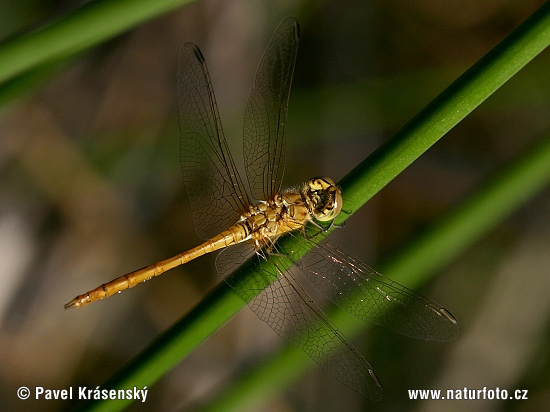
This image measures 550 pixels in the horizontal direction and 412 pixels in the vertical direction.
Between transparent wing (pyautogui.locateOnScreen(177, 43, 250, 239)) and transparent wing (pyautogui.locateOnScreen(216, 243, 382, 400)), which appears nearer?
transparent wing (pyautogui.locateOnScreen(216, 243, 382, 400))

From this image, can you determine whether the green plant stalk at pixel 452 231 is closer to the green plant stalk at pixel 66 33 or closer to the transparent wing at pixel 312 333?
the transparent wing at pixel 312 333

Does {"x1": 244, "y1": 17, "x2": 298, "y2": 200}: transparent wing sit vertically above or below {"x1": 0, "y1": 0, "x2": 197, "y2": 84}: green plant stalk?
above

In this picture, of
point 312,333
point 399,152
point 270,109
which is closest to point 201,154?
point 270,109

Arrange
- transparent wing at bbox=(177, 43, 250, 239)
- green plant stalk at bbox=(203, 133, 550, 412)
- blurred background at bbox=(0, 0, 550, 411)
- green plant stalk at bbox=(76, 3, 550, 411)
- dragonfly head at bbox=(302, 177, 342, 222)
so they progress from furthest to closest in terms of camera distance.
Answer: blurred background at bbox=(0, 0, 550, 411)
transparent wing at bbox=(177, 43, 250, 239)
dragonfly head at bbox=(302, 177, 342, 222)
green plant stalk at bbox=(203, 133, 550, 412)
green plant stalk at bbox=(76, 3, 550, 411)

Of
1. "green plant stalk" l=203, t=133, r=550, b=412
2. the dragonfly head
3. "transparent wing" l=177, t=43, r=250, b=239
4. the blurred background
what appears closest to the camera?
"green plant stalk" l=203, t=133, r=550, b=412

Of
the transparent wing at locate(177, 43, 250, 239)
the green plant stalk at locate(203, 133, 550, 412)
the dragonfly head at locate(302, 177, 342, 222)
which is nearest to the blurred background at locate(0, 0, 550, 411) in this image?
the transparent wing at locate(177, 43, 250, 239)

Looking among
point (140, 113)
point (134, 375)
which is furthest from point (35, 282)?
point (134, 375)

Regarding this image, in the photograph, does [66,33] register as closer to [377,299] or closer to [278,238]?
[278,238]

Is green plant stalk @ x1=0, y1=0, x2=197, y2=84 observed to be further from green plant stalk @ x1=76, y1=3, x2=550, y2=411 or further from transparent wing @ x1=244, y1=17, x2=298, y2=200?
transparent wing @ x1=244, y1=17, x2=298, y2=200
